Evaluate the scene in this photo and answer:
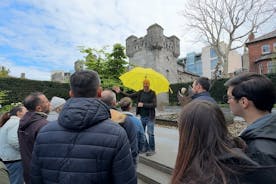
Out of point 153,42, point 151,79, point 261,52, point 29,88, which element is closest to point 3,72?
point 29,88

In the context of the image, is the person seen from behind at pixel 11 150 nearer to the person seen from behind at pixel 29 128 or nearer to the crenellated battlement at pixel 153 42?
the person seen from behind at pixel 29 128

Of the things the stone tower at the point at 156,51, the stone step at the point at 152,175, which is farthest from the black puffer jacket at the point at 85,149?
the stone tower at the point at 156,51

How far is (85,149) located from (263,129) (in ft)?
4.19

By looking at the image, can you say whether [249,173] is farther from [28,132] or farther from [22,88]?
[22,88]

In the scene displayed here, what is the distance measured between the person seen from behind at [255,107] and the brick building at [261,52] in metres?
34.8

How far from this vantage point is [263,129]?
158 centimetres

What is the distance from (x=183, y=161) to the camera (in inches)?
56.6

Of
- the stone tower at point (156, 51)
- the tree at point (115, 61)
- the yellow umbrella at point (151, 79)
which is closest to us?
the yellow umbrella at point (151, 79)

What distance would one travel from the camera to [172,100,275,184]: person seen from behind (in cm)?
130

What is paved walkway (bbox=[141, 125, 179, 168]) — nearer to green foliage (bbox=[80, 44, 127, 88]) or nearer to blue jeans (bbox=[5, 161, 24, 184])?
blue jeans (bbox=[5, 161, 24, 184])

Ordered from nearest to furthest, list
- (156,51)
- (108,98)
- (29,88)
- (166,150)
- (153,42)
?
(108,98) < (166,150) < (29,88) < (153,42) < (156,51)

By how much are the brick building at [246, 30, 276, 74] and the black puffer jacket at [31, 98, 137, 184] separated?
3540 cm

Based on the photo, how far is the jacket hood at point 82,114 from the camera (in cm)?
189

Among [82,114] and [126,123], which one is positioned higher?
[82,114]
